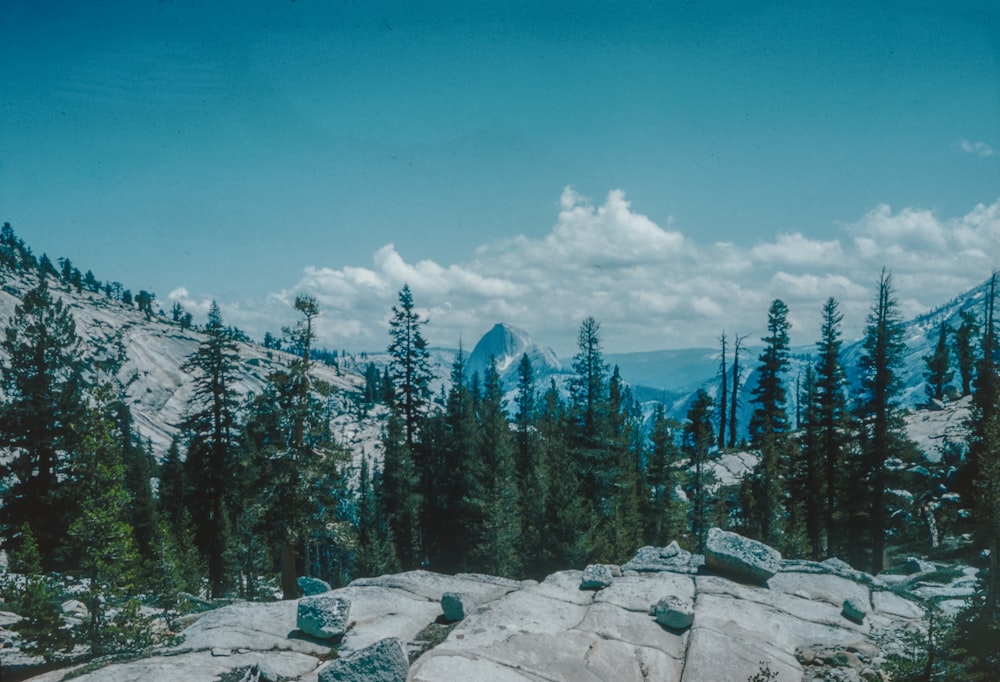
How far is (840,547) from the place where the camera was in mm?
34312

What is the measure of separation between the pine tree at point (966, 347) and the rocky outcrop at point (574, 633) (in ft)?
211

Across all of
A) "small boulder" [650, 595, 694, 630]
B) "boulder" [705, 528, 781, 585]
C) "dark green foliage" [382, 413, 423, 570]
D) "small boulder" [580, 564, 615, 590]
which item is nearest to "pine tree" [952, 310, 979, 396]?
"boulder" [705, 528, 781, 585]

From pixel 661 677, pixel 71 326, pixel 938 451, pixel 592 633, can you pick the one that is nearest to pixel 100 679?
pixel 592 633

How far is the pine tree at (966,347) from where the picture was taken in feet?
207

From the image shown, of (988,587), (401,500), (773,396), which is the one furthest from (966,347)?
(401,500)

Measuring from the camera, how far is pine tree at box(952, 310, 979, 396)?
63031 mm

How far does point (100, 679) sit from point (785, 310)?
54.2 metres

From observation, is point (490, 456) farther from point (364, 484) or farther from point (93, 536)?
point (93, 536)

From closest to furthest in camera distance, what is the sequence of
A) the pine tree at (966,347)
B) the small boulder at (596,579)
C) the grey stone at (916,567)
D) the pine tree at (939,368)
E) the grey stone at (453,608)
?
the grey stone at (453,608) < the small boulder at (596,579) < the grey stone at (916,567) < the pine tree at (966,347) < the pine tree at (939,368)

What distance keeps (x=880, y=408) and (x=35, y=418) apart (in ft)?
146

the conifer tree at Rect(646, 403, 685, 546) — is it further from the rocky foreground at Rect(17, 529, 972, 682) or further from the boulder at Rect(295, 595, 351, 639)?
the boulder at Rect(295, 595, 351, 639)

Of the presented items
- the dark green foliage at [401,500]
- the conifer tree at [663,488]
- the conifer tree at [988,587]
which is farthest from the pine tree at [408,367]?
the conifer tree at [988,587]

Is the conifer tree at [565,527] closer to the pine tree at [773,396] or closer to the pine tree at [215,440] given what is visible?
the pine tree at [773,396]

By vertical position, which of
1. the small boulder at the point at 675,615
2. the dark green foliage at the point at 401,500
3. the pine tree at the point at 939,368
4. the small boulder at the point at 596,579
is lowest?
the dark green foliage at the point at 401,500
